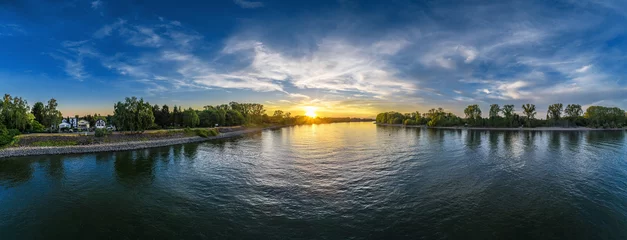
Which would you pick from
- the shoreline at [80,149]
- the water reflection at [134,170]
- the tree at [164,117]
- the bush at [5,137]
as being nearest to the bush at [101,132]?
the shoreline at [80,149]

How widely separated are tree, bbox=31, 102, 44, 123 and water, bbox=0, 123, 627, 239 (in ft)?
208

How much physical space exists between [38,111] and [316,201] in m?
111

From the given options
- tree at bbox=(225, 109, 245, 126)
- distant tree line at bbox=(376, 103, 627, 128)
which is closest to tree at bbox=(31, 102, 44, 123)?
tree at bbox=(225, 109, 245, 126)

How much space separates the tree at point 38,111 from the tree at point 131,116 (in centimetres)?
3631

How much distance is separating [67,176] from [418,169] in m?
45.7

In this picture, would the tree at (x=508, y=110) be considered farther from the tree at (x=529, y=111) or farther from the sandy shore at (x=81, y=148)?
the sandy shore at (x=81, y=148)

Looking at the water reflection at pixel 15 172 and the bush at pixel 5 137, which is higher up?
the bush at pixel 5 137

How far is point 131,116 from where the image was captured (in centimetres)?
6562

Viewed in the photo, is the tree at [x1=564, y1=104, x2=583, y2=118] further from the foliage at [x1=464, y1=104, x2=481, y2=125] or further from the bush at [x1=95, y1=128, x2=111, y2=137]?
the bush at [x1=95, y1=128, x2=111, y2=137]

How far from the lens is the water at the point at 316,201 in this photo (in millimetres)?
15734

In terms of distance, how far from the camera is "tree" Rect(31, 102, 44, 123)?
79500 millimetres

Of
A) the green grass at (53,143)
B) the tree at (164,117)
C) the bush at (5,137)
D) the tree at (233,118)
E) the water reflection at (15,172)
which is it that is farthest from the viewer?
the tree at (233,118)

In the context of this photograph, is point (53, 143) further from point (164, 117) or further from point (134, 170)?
point (164, 117)

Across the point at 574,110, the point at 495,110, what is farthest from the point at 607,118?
the point at 495,110
